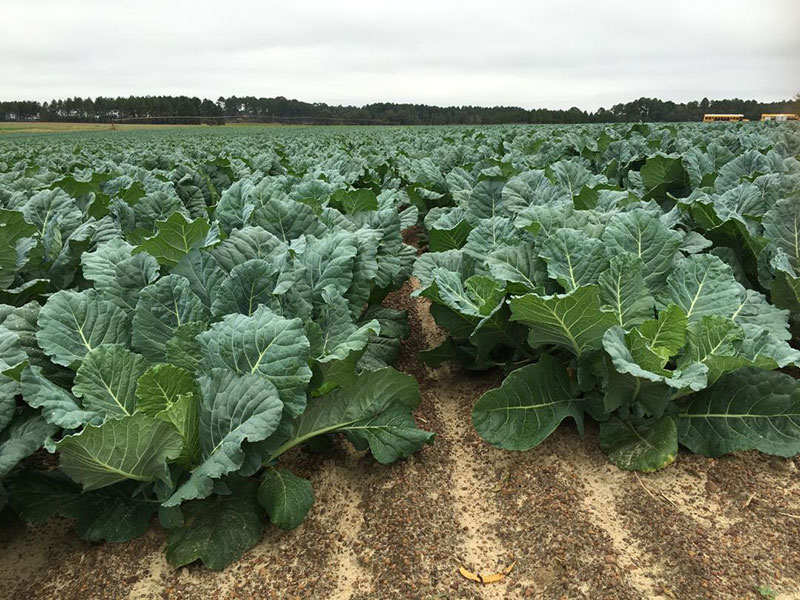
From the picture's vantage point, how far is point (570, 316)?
2.10 meters

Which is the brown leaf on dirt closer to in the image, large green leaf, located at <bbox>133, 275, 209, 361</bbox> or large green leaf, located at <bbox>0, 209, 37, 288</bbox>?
large green leaf, located at <bbox>133, 275, 209, 361</bbox>

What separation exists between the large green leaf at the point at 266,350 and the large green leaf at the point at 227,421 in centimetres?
7

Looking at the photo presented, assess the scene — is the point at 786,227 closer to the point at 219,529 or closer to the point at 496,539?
the point at 496,539

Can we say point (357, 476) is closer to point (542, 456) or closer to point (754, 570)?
point (542, 456)

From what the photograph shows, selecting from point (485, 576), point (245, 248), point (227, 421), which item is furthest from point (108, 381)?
point (485, 576)

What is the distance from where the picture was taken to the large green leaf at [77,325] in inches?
79.7

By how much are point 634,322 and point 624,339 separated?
0.31m

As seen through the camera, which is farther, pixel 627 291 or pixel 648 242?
pixel 648 242

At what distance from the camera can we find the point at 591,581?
5.84 ft

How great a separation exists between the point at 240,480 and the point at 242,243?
3.41 ft

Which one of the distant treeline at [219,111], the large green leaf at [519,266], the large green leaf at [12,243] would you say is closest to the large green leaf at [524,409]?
the large green leaf at [519,266]

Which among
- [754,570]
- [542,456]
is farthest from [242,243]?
[754,570]

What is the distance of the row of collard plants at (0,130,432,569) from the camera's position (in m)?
1.79

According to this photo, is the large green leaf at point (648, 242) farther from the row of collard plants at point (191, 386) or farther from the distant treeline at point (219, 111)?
the distant treeline at point (219, 111)
